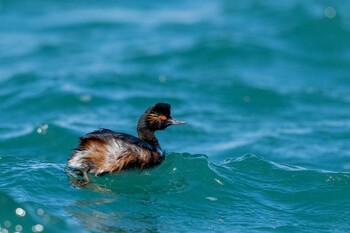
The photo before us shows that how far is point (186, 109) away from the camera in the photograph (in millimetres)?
16875

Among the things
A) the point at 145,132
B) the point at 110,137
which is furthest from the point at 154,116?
Result: the point at 110,137

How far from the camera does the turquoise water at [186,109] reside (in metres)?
9.70

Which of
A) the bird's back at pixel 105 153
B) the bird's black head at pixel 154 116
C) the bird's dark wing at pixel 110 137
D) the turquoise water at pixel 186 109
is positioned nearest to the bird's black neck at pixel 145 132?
the bird's black head at pixel 154 116

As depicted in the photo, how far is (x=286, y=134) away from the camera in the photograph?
1553 cm

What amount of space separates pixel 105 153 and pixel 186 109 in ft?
23.5

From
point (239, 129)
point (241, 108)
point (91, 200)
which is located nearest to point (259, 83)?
point (241, 108)

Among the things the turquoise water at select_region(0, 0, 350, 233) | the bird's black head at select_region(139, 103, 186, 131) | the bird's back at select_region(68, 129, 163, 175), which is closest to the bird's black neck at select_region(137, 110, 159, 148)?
the bird's black head at select_region(139, 103, 186, 131)

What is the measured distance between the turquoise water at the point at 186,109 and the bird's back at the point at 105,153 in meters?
0.21

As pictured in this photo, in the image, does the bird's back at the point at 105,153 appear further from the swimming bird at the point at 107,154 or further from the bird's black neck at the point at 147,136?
the bird's black neck at the point at 147,136

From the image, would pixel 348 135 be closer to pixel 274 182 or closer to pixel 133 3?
pixel 274 182

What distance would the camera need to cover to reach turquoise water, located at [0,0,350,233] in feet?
31.8

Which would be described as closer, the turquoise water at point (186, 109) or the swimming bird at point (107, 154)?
the turquoise water at point (186, 109)

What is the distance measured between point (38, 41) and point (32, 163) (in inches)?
453

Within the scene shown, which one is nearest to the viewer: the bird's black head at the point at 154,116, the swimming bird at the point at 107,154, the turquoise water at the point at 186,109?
the turquoise water at the point at 186,109
